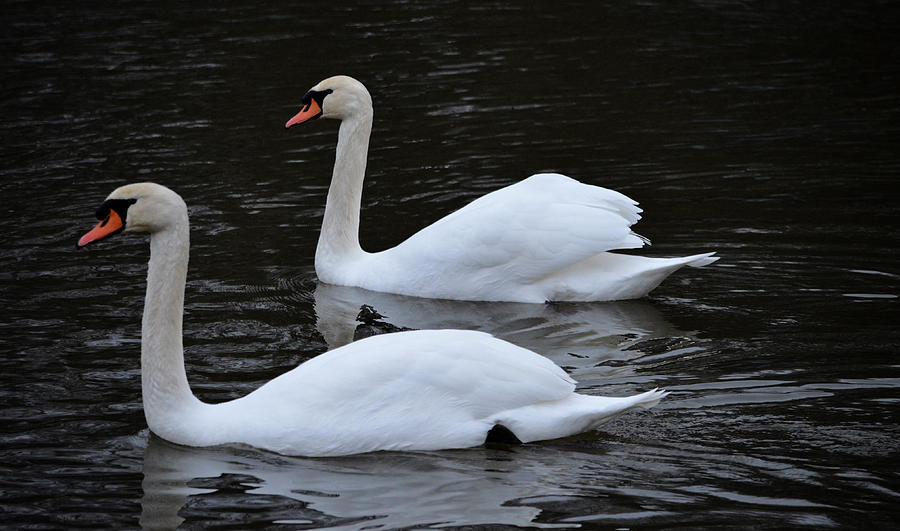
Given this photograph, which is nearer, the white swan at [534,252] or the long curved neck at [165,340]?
the long curved neck at [165,340]

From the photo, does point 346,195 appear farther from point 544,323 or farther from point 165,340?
point 165,340

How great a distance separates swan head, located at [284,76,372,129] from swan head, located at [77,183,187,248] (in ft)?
12.1

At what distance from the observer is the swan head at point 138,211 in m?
6.66

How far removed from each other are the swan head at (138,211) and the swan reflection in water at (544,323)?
220 cm

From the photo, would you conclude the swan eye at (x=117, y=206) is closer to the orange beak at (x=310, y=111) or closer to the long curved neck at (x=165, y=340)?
the long curved neck at (x=165, y=340)

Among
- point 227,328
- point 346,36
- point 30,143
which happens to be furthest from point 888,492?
point 346,36

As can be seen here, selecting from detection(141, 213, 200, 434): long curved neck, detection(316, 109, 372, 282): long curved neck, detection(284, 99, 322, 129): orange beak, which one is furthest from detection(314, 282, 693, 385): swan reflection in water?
detection(141, 213, 200, 434): long curved neck

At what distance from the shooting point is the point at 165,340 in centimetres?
673

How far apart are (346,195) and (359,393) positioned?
4.02 m

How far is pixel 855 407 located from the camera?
269 inches

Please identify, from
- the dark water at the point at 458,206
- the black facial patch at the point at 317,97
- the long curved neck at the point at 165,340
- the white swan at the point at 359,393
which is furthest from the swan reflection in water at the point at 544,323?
the long curved neck at the point at 165,340

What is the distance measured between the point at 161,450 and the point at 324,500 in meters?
1.13

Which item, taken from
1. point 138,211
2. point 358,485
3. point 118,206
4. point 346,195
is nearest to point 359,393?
point 358,485

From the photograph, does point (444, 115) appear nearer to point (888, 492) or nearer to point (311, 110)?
point (311, 110)
